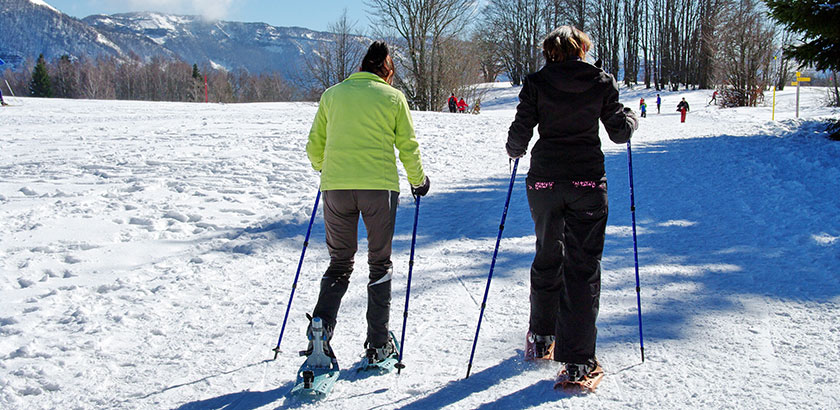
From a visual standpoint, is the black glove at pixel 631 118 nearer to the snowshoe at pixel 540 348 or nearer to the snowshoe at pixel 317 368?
the snowshoe at pixel 540 348

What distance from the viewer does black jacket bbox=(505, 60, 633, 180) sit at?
3.19 m

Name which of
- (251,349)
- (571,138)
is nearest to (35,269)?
(251,349)

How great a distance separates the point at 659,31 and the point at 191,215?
6101 cm

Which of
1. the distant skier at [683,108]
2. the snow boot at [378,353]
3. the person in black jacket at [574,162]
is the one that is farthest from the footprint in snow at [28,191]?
the distant skier at [683,108]

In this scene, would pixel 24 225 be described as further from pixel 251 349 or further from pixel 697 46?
pixel 697 46

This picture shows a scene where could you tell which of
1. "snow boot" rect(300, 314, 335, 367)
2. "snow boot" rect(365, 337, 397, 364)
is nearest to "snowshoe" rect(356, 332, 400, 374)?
"snow boot" rect(365, 337, 397, 364)

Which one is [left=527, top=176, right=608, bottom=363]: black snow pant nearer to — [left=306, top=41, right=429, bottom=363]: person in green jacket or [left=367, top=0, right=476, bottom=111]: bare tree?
[left=306, top=41, right=429, bottom=363]: person in green jacket

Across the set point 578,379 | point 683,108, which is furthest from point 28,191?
point 683,108

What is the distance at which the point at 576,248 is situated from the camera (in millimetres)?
3270

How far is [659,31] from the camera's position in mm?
58531

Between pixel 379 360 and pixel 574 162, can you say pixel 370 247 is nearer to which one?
pixel 379 360

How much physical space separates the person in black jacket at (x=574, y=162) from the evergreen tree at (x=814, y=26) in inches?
387

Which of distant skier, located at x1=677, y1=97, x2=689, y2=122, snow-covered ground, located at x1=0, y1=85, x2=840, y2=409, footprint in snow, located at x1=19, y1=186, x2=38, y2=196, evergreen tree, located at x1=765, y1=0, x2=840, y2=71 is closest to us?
snow-covered ground, located at x1=0, y1=85, x2=840, y2=409

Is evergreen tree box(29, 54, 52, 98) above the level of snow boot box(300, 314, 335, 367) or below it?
above
